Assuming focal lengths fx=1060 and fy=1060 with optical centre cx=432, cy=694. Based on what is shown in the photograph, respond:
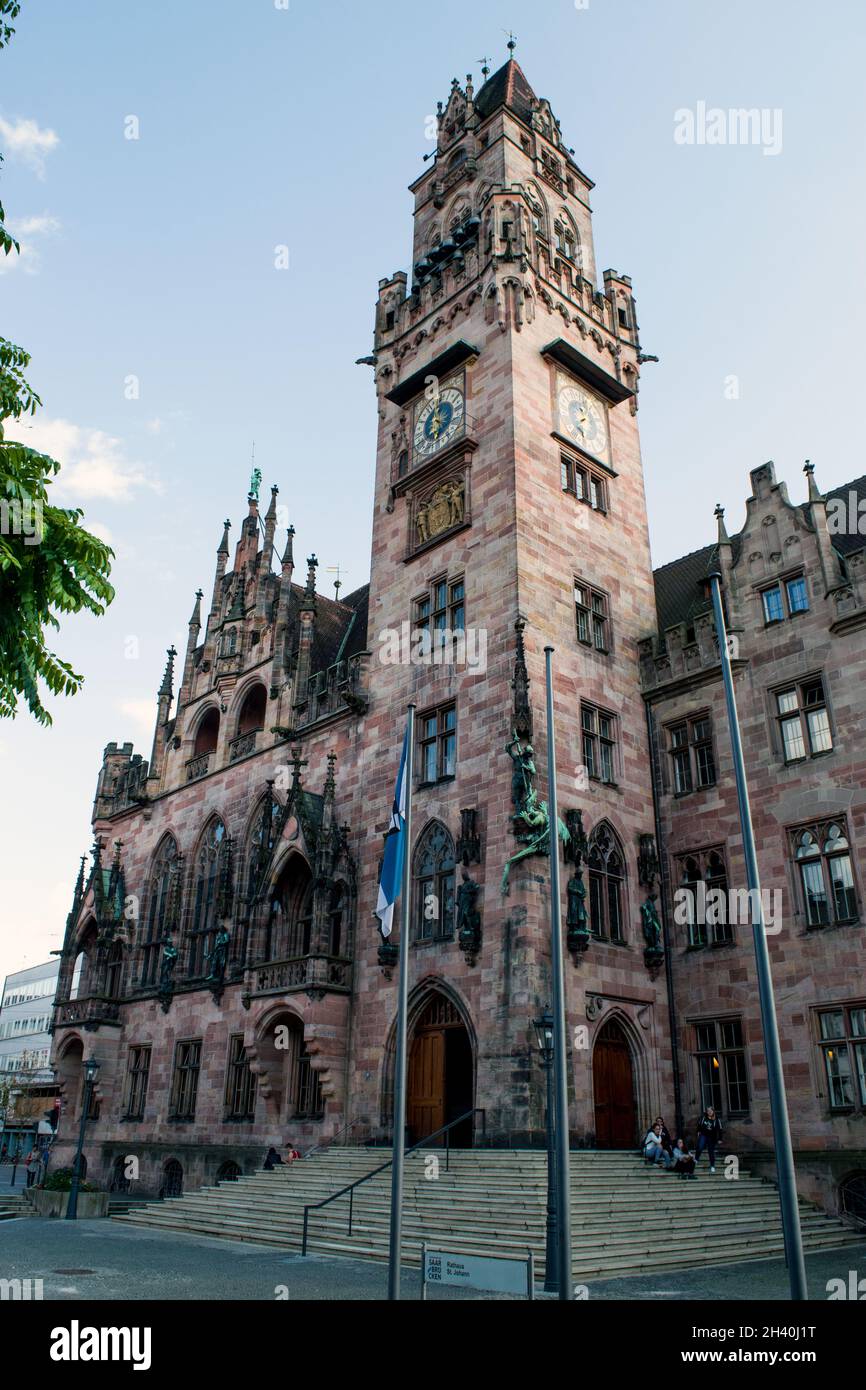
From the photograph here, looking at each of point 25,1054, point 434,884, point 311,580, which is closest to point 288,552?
point 311,580

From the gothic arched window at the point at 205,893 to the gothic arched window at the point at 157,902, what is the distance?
1.45 metres

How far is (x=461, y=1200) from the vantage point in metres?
18.7

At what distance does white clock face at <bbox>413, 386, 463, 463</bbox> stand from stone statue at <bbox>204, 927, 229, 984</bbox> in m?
15.5

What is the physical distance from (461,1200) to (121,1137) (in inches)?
763

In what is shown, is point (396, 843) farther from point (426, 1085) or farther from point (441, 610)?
point (441, 610)

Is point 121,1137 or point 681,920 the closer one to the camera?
point 681,920

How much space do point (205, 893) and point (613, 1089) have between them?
16191 mm

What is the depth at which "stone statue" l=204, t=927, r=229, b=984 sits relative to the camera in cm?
3161

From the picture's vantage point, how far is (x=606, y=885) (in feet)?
83.1

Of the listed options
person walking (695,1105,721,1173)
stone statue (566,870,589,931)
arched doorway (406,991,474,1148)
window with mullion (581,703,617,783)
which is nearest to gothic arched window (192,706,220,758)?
window with mullion (581,703,617,783)

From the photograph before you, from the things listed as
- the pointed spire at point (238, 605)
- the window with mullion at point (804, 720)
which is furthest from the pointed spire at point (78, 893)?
the window with mullion at point (804, 720)

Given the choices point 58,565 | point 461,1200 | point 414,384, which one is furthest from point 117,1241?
point 414,384

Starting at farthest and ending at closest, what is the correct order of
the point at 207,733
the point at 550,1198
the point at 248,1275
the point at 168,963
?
1. the point at 207,733
2. the point at 168,963
3. the point at 550,1198
4. the point at 248,1275
